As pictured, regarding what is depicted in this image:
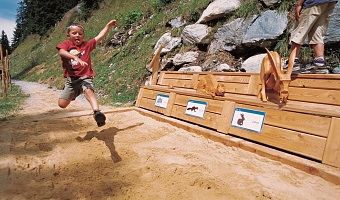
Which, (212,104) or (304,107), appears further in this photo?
(212,104)

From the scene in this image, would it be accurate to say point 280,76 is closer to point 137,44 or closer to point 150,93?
point 150,93

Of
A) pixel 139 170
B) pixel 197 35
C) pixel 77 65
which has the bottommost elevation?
pixel 139 170

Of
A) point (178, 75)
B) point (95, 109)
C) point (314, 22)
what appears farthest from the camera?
point (178, 75)

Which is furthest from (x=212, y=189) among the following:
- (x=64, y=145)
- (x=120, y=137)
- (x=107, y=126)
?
(x=107, y=126)

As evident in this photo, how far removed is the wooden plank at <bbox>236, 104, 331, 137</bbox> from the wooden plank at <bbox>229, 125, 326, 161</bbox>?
0.05 metres

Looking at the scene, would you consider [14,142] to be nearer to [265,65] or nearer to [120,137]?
[120,137]

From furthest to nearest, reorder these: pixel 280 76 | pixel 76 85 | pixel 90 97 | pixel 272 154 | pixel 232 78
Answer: pixel 232 78
pixel 76 85
pixel 90 97
pixel 280 76
pixel 272 154

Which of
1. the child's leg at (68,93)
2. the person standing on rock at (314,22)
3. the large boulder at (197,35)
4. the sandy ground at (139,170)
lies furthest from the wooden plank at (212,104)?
the large boulder at (197,35)

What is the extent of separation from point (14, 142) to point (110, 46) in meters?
11.3

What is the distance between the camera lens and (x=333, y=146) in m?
2.00

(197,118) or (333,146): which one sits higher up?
(333,146)

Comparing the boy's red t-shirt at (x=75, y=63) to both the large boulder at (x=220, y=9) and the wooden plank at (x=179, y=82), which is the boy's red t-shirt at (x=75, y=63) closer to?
the wooden plank at (x=179, y=82)

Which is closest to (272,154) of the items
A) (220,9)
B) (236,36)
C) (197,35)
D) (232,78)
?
(232,78)

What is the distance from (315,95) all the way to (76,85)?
121 inches
